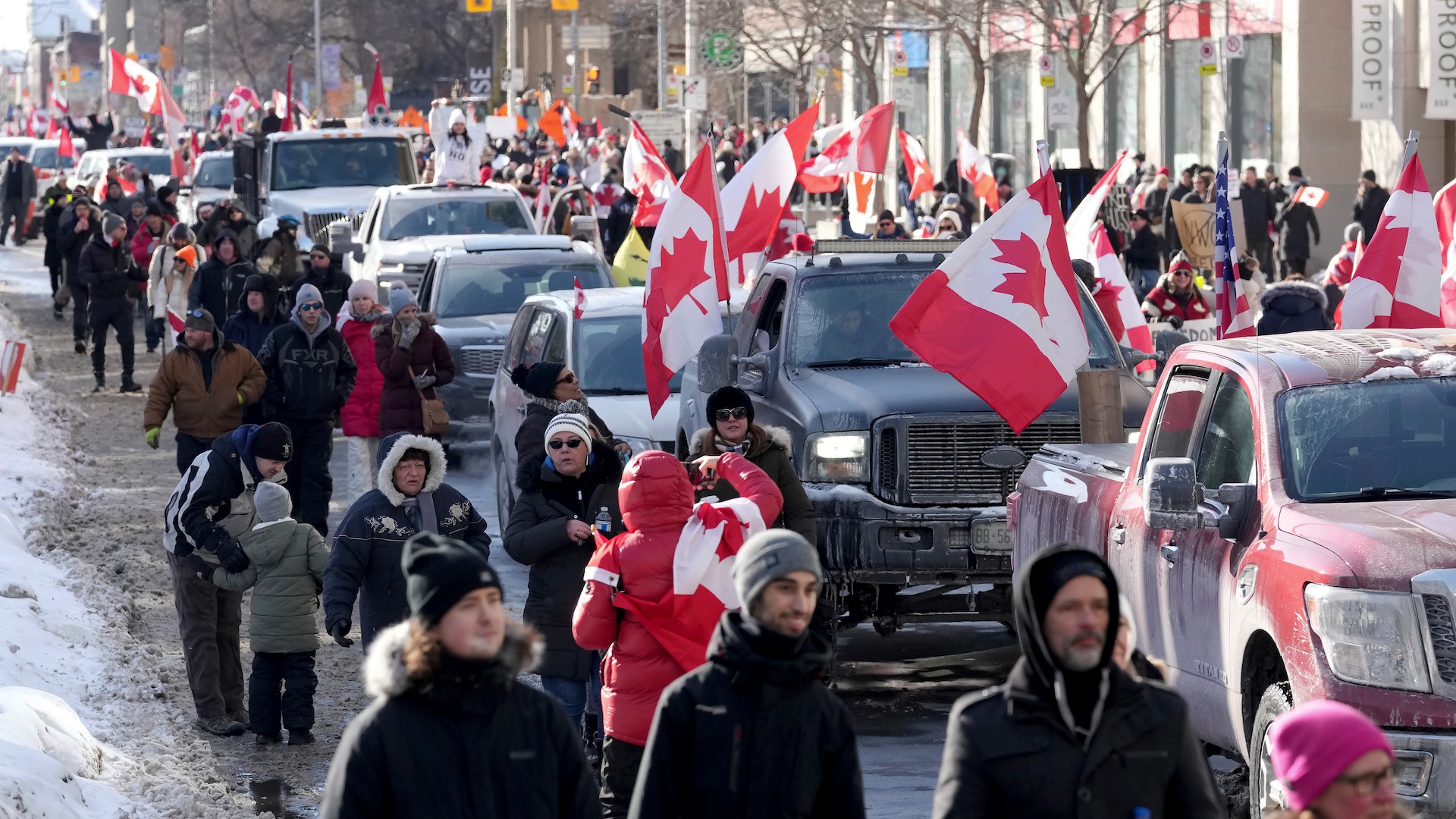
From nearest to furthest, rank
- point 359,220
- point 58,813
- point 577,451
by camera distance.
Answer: point 58,813 → point 577,451 → point 359,220

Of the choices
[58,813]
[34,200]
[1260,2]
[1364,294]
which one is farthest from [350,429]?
[34,200]

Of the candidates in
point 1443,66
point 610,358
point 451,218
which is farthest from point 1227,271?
point 1443,66

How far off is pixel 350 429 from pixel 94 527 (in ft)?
5.78

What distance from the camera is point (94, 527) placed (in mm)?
14375

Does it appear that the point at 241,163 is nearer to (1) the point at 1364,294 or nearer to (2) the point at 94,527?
(2) the point at 94,527

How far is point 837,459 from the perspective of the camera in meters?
10.3

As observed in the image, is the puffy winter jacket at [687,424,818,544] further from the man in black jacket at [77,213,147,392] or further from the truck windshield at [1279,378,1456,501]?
the man in black jacket at [77,213,147,392]

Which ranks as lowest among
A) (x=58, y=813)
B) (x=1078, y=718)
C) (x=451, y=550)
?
(x=58, y=813)

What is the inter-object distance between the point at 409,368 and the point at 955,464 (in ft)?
16.3

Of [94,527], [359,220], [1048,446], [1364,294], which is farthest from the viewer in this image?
[359,220]

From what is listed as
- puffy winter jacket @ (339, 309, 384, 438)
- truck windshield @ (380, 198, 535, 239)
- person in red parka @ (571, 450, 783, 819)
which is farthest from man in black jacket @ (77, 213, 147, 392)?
person in red parka @ (571, 450, 783, 819)

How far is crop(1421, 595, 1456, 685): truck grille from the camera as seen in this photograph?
6.01 m

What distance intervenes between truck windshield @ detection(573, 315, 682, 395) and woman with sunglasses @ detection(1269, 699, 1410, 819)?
34.6ft

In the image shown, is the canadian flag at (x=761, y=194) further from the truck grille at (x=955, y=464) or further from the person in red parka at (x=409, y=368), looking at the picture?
the truck grille at (x=955, y=464)
